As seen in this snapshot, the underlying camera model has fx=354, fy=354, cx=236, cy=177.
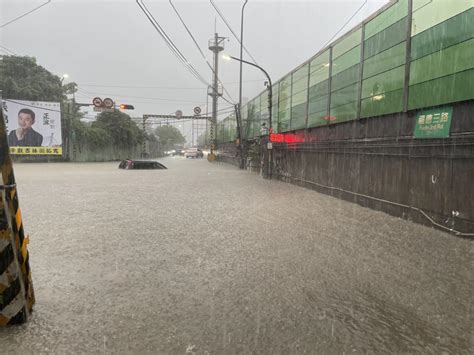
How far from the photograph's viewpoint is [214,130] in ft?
181

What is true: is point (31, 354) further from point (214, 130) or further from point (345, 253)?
point (214, 130)

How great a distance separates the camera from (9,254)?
122 inches

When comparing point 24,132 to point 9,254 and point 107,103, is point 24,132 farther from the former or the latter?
point 9,254

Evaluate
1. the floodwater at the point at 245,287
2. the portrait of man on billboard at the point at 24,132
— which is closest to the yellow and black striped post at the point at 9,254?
the floodwater at the point at 245,287

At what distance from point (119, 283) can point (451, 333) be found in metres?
3.47

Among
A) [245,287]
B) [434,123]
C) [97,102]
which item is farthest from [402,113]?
[97,102]

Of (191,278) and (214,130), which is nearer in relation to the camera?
(191,278)

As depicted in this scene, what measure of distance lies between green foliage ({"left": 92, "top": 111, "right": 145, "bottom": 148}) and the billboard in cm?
764

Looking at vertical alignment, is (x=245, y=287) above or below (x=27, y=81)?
below

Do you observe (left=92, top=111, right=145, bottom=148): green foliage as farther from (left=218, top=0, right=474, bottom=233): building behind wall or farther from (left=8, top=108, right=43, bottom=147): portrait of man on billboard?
(left=218, top=0, right=474, bottom=233): building behind wall

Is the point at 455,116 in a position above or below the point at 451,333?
above

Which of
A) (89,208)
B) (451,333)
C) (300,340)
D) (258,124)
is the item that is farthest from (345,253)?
(258,124)

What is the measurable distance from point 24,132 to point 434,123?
122 feet

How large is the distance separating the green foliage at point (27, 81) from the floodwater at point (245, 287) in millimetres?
33176
